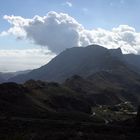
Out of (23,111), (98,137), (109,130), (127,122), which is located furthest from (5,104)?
(98,137)

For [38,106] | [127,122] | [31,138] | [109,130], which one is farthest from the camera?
[38,106]

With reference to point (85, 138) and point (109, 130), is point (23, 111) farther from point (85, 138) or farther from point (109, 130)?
point (85, 138)

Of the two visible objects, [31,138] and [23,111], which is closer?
[31,138]

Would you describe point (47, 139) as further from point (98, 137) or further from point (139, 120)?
point (139, 120)

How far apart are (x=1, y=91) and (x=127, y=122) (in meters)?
86.1

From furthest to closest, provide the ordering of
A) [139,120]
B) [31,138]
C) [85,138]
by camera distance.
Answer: [139,120] < [85,138] < [31,138]

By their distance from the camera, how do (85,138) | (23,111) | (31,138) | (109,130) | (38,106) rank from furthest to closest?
(38,106)
(23,111)
(109,130)
(85,138)
(31,138)

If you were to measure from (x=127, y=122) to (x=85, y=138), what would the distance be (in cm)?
5735

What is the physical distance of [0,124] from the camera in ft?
350

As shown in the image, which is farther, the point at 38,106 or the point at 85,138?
the point at 38,106

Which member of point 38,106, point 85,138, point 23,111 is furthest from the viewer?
point 38,106

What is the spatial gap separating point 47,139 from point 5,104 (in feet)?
347

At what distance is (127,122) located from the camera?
133 meters

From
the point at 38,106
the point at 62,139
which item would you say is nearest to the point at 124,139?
the point at 62,139
